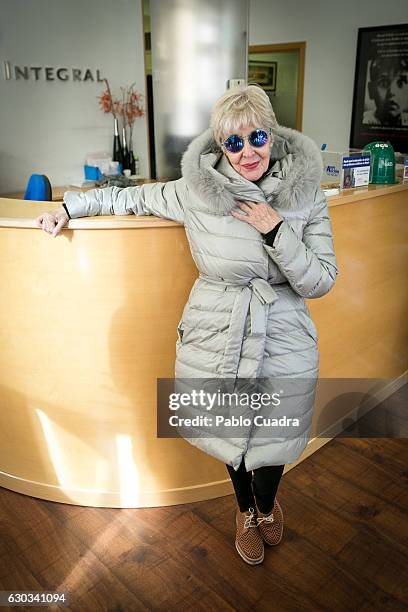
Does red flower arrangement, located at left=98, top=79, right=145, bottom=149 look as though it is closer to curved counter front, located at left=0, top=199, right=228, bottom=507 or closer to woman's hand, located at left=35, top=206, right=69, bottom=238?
curved counter front, located at left=0, top=199, right=228, bottom=507

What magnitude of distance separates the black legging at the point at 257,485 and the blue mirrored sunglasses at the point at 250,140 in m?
1.01

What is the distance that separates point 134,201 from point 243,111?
511 mm

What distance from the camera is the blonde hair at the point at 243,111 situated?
1.47m

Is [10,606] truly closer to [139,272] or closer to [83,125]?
[139,272]

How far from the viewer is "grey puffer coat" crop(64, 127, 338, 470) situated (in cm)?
153

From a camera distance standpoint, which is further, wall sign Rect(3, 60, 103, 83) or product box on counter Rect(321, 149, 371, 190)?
wall sign Rect(3, 60, 103, 83)

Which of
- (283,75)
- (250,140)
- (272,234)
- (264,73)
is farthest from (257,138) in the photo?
(264,73)

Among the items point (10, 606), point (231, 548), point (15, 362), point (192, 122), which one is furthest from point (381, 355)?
point (192, 122)

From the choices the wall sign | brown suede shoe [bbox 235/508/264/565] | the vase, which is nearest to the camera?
brown suede shoe [bbox 235/508/264/565]

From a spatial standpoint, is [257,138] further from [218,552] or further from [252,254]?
[218,552]

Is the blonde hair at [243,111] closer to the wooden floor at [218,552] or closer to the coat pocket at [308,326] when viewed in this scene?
the coat pocket at [308,326]

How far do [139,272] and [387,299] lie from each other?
1.40 meters

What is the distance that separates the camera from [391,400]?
291 centimetres

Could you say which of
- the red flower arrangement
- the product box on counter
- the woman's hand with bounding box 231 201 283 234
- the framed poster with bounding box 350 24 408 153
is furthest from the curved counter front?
the framed poster with bounding box 350 24 408 153
